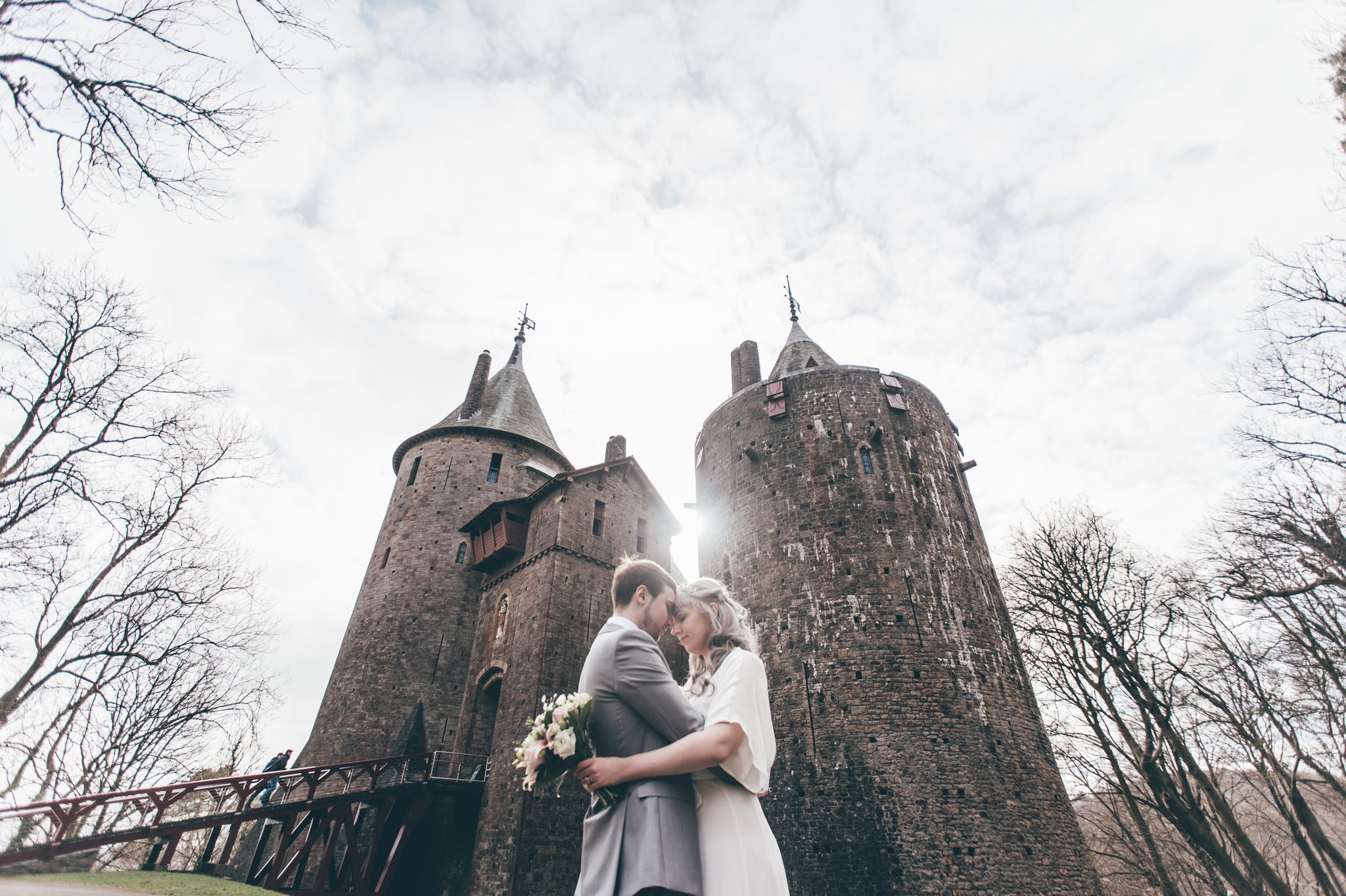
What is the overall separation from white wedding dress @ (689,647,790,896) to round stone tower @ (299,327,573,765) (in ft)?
61.2

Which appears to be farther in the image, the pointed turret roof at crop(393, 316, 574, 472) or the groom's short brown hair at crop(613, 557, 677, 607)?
the pointed turret roof at crop(393, 316, 574, 472)

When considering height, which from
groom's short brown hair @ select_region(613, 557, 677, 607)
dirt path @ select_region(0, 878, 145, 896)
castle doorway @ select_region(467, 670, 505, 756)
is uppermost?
castle doorway @ select_region(467, 670, 505, 756)

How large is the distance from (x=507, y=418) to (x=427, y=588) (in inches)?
317

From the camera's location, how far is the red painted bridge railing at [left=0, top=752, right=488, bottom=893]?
10016 mm

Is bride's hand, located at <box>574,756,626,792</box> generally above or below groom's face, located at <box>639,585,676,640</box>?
below

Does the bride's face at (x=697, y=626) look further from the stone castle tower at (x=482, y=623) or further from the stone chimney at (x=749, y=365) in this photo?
the stone chimney at (x=749, y=365)

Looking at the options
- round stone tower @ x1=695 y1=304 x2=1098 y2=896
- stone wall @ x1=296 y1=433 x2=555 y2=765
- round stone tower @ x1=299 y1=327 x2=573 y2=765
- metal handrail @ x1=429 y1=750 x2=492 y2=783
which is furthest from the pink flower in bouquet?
stone wall @ x1=296 y1=433 x2=555 y2=765

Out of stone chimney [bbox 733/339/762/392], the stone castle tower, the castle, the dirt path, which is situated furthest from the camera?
stone chimney [bbox 733/339/762/392]

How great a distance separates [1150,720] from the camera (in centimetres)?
1472

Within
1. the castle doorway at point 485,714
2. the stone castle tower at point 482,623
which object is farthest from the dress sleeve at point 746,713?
the castle doorway at point 485,714

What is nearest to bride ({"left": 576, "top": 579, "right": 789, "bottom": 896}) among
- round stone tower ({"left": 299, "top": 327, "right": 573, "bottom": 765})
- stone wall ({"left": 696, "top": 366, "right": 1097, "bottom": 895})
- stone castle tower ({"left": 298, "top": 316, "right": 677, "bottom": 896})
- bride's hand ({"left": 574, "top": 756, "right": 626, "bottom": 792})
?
bride's hand ({"left": 574, "top": 756, "right": 626, "bottom": 792})

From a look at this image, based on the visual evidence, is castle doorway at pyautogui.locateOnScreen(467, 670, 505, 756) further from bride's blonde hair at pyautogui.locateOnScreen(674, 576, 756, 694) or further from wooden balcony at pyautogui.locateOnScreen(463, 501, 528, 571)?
bride's blonde hair at pyautogui.locateOnScreen(674, 576, 756, 694)

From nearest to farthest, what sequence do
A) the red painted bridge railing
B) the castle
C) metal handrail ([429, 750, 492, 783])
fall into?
1. the red painted bridge railing
2. the castle
3. metal handrail ([429, 750, 492, 783])

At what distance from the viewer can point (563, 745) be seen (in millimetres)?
2551
